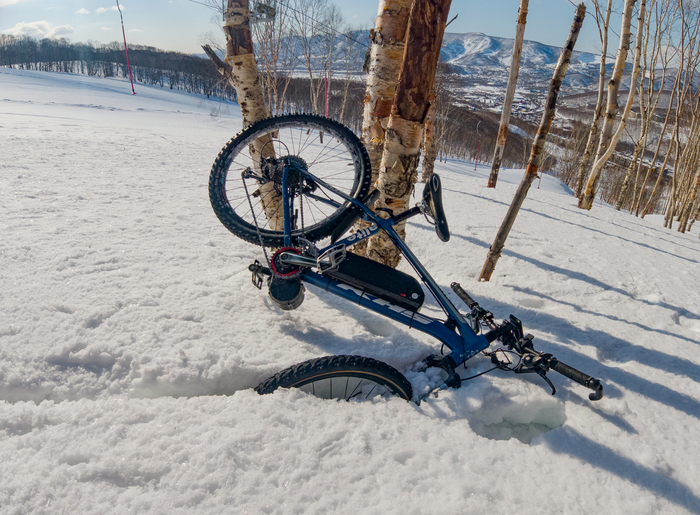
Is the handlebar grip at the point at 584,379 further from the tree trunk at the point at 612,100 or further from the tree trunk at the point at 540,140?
the tree trunk at the point at 612,100

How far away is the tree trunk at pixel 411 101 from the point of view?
2.41m

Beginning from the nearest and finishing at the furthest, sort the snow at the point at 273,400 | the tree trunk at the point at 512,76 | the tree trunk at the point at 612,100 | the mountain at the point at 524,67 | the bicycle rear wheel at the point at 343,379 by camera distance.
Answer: the snow at the point at 273,400 → the bicycle rear wheel at the point at 343,379 → the tree trunk at the point at 612,100 → the tree trunk at the point at 512,76 → the mountain at the point at 524,67

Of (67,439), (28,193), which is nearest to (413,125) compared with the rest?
(67,439)

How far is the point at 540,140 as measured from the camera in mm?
3123

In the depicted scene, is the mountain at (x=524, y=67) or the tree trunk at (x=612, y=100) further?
the mountain at (x=524, y=67)

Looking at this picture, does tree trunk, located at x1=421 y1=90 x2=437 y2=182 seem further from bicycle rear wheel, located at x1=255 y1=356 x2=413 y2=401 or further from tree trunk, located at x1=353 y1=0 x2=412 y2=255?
bicycle rear wheel, located at x1=255 y1=356 x2=413 y2=401

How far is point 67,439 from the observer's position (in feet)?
4.72

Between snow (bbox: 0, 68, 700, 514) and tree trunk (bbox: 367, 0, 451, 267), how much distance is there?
A: 41.2 inches

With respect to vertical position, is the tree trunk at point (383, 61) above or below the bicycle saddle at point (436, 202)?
above

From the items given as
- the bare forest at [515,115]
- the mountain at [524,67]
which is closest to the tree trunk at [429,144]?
the bare forest at [515,115]

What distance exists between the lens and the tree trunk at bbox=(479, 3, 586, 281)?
8.98 feet

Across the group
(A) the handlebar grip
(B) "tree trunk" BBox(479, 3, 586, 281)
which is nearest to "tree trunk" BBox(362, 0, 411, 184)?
(B) "tree trunk" BBox(479, 3, 586, 281)

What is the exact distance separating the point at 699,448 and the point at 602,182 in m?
53.1

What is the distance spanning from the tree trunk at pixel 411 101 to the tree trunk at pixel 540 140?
1.01 m
